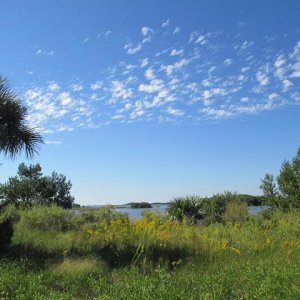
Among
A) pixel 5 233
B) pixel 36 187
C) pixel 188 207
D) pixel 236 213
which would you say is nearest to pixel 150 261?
pixel 5 233

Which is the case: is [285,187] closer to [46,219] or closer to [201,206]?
[201,206]

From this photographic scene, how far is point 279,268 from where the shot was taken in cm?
898

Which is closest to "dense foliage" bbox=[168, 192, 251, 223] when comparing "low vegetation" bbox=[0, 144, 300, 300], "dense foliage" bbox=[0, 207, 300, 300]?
"low vegetation" bbox=[0, 144, 300, 300]

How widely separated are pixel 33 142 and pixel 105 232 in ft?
11.7

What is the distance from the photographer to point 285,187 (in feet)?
81.5

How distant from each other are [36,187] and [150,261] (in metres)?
28.0

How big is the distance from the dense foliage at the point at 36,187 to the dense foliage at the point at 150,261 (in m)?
18.4

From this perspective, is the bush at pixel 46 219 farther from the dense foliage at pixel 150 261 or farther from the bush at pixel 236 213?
the bush at pixel 236 213

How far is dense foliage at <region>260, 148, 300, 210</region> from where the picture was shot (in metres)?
24.4

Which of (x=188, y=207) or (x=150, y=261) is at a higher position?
(x=188, y=207)

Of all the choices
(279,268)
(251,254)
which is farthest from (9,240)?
(279,268)

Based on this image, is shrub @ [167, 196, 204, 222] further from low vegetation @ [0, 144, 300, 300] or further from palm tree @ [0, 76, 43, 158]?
palm tree @ [0, 76, 43, 158]

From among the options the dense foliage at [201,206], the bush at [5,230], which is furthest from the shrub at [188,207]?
the bush at [5,230]

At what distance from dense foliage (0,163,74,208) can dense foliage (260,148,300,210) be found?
54.3ft
